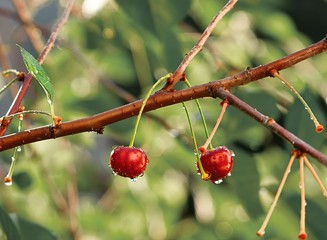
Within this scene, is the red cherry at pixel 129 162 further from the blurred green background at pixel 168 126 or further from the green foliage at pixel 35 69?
the blurred green background at pixel 168 126

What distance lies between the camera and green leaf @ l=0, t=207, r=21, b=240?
3.02 ft

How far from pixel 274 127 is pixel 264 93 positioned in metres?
0.60

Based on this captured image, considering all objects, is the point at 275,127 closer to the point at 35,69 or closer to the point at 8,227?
the point at 35,69

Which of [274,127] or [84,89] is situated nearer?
[274,127]

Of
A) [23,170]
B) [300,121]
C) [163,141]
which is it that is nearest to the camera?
[300,121]

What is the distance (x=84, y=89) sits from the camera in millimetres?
1820

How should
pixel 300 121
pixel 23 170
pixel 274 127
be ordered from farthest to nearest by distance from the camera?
pixel 23 170 < pixel 300 121 < pixel 274 127

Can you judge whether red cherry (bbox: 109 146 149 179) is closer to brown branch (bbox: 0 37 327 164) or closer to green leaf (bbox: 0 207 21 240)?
brown branch (bbox: 0 37 327 164)

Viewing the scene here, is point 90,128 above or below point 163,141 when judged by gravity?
below

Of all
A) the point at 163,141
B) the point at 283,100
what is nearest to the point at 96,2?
the point at 163,141

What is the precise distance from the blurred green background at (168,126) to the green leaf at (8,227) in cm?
40

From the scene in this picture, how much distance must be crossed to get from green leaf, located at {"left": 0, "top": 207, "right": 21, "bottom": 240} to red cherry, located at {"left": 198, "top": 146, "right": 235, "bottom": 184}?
27cm

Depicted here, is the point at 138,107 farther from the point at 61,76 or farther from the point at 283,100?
the point at 61,76

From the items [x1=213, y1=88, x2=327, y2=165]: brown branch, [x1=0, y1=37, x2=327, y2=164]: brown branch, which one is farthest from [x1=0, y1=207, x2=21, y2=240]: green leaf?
[x1=213, y1=88, x2=327, y2=165]: brown branch
